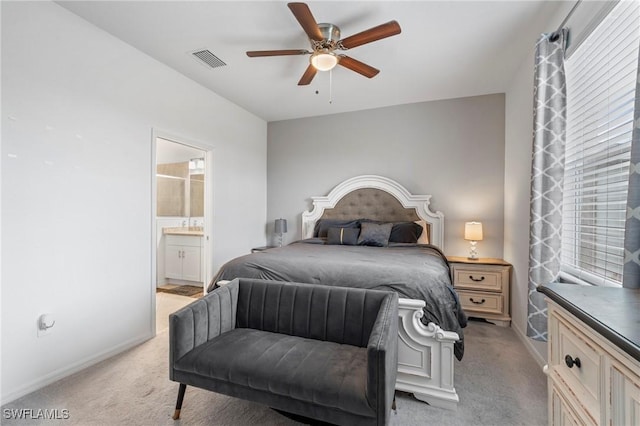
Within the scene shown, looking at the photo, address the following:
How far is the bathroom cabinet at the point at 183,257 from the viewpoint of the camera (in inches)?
176

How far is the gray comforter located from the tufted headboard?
50.9 inches

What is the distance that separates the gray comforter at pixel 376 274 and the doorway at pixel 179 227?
5.25 ft

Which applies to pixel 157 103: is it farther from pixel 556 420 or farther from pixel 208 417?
pixel 556 420

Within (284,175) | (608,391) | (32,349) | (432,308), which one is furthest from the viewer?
(284,175)

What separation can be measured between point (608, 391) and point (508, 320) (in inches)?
109

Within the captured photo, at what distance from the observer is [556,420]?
1.04 metres

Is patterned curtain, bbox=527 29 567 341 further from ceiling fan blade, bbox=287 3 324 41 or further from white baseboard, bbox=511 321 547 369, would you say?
ceiling fan blade, bbox=287 3 324 41

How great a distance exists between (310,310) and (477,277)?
2278 mm

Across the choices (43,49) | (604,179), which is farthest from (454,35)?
(43,49)

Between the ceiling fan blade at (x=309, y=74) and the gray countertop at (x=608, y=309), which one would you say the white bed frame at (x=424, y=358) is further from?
the ceiling fan blade at (x=309, y=74)

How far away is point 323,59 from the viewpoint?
7.52ft

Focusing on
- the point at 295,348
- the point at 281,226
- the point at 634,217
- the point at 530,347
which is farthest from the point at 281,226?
the point at 634,217

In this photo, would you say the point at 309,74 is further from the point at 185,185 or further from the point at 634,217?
the point at 185,185

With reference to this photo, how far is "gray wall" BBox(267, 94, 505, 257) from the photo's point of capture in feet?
12.0
